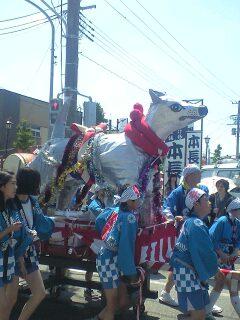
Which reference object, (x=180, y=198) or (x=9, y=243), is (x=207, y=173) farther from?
(x=9, y=243)

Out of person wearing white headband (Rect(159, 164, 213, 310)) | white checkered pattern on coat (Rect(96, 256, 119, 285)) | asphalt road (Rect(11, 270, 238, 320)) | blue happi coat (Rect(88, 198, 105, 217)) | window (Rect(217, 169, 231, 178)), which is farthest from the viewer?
window (Rect(217, 169, 231, 178))

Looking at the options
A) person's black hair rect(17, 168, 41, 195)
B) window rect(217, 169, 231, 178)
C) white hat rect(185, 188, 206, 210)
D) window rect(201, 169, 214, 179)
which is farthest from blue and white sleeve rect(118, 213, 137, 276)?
window rect(201, 169, 214, 179)

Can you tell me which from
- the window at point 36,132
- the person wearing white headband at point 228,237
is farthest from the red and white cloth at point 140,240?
the window at point 36,132

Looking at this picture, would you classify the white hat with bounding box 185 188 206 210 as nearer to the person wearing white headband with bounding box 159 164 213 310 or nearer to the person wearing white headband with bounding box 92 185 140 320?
the person wearing white headband with bounding box 92 185 140 320

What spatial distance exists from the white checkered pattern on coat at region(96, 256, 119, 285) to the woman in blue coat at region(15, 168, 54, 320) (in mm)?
563

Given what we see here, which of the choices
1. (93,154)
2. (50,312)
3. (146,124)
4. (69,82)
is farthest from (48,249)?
(69,82)

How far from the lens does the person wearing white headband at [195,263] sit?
3834mm

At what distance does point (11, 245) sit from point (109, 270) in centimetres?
94

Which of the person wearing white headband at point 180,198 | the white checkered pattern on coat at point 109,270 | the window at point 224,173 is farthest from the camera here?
the window at point 224,173

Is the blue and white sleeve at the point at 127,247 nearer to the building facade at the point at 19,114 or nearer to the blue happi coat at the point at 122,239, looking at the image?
the blue happi coat at the point at 122,239

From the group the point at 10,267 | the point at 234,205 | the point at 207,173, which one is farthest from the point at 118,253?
the point at 207,173

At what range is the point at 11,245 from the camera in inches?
155

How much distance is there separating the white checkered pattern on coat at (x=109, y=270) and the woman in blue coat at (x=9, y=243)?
745 mm

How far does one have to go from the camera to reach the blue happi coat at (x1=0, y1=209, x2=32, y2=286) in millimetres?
3854
